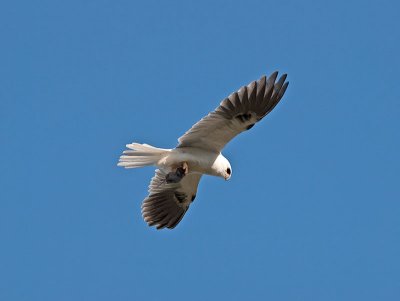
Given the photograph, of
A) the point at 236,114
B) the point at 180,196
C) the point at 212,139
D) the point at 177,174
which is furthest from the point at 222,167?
the point at 180,196

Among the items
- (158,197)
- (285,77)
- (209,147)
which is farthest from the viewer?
(158,197)

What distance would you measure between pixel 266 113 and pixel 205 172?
4.16 feet

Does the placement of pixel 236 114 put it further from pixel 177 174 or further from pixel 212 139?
pixel 177 174

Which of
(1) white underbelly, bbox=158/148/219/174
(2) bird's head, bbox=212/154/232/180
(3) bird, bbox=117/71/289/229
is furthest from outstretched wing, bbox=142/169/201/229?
(1) white underbelly, bbox=158/148/219/174

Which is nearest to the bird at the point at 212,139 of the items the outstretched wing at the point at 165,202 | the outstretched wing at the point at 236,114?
the outstretched wing at the point at 236,114

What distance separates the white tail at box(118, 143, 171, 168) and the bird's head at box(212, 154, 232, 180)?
0.68 m

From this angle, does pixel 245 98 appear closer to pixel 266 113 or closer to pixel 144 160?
pixel 266 113

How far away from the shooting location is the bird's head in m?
11.8

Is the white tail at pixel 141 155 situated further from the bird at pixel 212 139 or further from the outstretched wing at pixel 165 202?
the outstretched wing at pixel 165 202

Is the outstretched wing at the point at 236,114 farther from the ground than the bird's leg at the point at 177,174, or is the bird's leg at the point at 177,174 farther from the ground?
the outstretched wing at the point at 236,114

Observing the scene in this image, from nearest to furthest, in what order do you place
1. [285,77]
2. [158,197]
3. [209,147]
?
1. [285,77]
2. [209,147]
3. [158,197]

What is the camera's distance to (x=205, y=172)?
12.0m

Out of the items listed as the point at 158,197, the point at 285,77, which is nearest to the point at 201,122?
the point at 285,77

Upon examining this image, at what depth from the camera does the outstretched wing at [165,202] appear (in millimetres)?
12938
